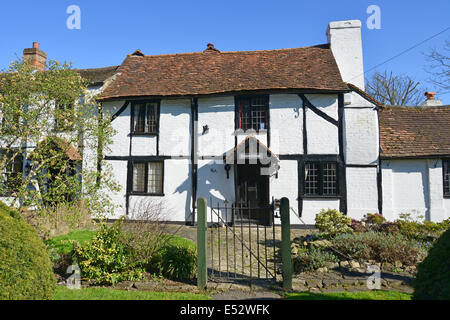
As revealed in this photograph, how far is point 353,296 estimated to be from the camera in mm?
4836

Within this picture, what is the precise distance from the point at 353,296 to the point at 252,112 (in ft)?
29.8

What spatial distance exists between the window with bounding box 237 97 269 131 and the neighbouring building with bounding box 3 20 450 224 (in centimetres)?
5

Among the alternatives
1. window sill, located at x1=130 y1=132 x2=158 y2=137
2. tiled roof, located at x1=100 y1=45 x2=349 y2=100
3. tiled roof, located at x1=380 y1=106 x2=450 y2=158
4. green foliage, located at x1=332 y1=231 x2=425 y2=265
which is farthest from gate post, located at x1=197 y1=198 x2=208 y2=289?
tiled roof, located at x1=380 y1=106 x2=450 y2=158

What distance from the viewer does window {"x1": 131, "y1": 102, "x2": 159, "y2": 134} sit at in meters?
13.3

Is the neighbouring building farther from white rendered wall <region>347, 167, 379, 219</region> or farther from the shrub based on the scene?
the shrub

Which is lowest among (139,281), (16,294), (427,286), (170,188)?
(139,281)

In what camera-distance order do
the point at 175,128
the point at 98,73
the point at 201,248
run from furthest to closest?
the point at 98,73 → the point at 175,128 → the point at 201,248

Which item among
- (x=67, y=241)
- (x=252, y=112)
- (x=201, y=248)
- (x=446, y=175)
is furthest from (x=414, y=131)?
(x=67, y=241)

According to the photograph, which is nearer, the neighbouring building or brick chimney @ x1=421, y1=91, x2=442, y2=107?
the neighbouring building

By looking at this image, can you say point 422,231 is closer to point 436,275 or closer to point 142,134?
point 436,275

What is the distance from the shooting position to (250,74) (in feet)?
44.3
